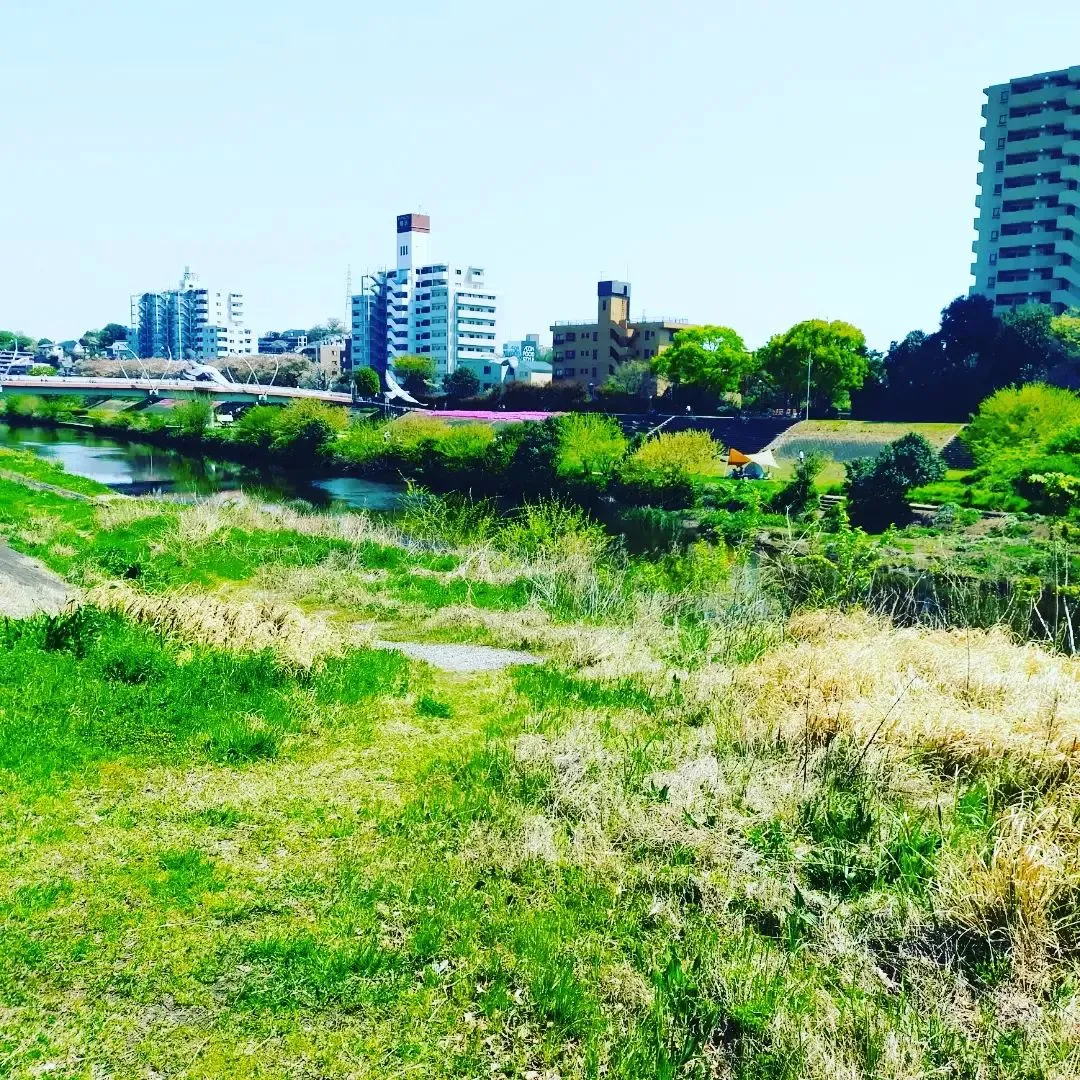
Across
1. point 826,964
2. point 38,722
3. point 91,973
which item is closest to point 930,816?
point 826,964

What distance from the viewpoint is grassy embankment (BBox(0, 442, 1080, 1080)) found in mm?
4891

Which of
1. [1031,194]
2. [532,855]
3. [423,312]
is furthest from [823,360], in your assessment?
[423,312]

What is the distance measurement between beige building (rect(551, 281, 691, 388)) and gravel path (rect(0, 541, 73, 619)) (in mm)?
84060

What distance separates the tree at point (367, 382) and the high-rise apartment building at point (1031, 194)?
2110 inches

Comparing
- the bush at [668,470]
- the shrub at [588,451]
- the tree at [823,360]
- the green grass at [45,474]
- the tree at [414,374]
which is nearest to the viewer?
the green grass at [45,474]

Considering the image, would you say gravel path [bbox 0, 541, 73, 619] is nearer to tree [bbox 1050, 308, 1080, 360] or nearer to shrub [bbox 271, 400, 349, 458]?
shrub [bbox 271, 400, 349, 458]

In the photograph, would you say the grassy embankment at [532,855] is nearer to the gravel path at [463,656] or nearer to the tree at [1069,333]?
the gravel path at [463,656]

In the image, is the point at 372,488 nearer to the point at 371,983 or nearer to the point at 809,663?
the point at 809,663

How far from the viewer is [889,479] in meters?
40.7

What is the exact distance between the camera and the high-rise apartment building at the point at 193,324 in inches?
6526

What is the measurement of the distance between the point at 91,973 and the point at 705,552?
644 inches

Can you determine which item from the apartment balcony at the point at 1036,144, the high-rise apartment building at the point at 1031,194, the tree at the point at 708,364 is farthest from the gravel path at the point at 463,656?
the apartment balcony at the point at 1036,144

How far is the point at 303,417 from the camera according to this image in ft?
210

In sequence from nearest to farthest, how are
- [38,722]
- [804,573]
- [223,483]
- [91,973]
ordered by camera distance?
[91,973] → [38,722] → [804,573] → [223,483]
